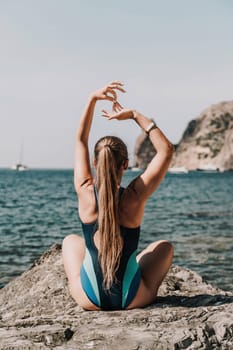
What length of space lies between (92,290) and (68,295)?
4.29 feet

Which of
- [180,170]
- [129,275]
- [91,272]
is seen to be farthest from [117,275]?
[180,170]

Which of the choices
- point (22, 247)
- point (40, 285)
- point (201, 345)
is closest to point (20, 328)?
point (201, 345)

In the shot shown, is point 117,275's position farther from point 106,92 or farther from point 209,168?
point 209,168

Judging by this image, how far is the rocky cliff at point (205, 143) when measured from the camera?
6506 inches

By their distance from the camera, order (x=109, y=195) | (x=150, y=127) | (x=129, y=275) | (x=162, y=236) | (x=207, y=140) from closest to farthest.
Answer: (x=109, y=195)
(x=129, y=275)
(x=150, y=127)
(x=162, y=236)
(x=207, y=140)

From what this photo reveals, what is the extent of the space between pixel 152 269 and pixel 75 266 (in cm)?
75

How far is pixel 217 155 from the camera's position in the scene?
164m

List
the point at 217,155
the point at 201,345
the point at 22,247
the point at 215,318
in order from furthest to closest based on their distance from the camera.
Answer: the point at 217,155 → the point at 22,247 → the point at 215,318 → the point at 201,345

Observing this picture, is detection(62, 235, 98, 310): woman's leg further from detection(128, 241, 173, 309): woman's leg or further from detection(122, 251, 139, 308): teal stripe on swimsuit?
detection(128, 241, 173, 309): woman's leg

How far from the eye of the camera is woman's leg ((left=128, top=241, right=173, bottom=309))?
5.02 m

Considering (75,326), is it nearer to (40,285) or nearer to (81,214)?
(81,214)

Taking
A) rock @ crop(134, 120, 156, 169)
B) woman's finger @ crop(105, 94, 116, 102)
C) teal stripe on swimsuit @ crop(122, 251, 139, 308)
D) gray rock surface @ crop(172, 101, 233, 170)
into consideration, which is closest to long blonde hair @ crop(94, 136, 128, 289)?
teal stripe on swimsuit @ crop(122, 251, 139, 308)

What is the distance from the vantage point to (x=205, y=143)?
17388cm

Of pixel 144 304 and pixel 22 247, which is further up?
pixel 144 304
